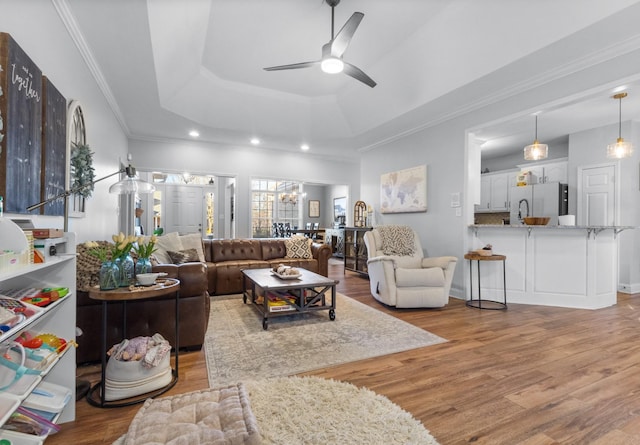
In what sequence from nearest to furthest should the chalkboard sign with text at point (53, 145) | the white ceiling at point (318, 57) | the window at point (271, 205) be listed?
the chalkboard sign with text at point (53, 145), the white ceiling at point (318, 57), the window at point (271, 205)

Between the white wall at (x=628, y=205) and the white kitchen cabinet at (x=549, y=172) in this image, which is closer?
the white wall at (x=628, y=205)

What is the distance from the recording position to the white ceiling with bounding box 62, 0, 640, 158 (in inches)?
106

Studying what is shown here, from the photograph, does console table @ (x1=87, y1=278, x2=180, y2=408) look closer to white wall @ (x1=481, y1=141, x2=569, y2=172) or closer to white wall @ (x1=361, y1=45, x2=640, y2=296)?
white wall @ (x1=361, y1=45, x2=640, y2=296)

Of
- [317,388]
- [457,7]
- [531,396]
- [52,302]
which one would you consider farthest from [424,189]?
[52,302]

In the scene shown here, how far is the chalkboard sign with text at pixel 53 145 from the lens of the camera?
1991 mm

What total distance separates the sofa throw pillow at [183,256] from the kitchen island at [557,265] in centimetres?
398

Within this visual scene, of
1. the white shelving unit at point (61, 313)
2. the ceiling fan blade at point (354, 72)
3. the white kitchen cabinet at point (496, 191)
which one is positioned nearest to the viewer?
the white shelving unit at point (61, 313)

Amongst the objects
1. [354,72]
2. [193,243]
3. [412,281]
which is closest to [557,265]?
[412,281]

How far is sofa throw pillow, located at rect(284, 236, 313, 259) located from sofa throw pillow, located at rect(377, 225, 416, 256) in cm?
138

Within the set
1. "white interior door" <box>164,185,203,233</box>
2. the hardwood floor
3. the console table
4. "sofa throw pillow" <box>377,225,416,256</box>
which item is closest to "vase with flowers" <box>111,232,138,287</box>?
the console table

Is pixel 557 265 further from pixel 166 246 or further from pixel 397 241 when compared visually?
pixel 166 246

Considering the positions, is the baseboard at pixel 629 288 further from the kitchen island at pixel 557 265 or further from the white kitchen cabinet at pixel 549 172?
the white kitchen cabinet at pixel 549 172

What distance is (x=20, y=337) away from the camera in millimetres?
1466

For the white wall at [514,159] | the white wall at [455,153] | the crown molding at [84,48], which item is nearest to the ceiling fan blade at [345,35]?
the white wall at [455,153]
